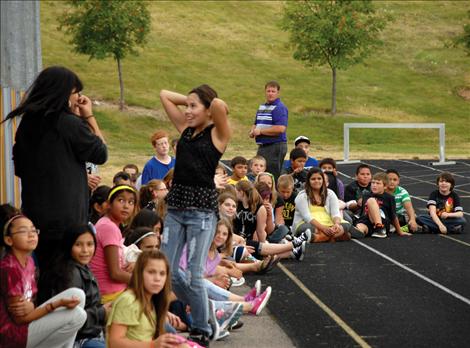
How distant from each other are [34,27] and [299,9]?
41.6 m

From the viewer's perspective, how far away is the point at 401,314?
9.98 m

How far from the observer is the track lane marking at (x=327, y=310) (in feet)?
29.3

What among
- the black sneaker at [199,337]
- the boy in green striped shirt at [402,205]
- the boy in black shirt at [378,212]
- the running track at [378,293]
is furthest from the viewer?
the boy in green striped shirt at [402,205]

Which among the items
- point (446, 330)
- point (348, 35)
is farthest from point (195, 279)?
point (348, 35)

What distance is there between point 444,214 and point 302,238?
336cm

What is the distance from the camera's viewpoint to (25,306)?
7.04 meters

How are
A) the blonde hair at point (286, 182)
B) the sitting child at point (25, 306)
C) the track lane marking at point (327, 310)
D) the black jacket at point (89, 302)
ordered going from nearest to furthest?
1. the sitting child at point (25, 306)
2. the black jacket at point (89, 302)
3. the track lane marking at point (327, 310)
4. the blonde hair at point (286, 182)

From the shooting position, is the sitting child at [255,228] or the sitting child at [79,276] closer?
the sitting child at [79,276]

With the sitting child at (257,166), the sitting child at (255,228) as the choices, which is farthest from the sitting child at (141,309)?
the sitting child at (257,166)

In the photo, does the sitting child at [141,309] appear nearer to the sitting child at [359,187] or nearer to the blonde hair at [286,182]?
the blonde hair at [286,182]

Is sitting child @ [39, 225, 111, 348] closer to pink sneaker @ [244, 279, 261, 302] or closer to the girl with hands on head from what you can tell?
the girl with hands on head

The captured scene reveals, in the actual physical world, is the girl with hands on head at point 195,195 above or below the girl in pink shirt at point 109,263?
above

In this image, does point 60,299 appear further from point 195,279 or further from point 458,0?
point 458,0

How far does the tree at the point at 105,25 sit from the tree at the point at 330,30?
7.09 m
